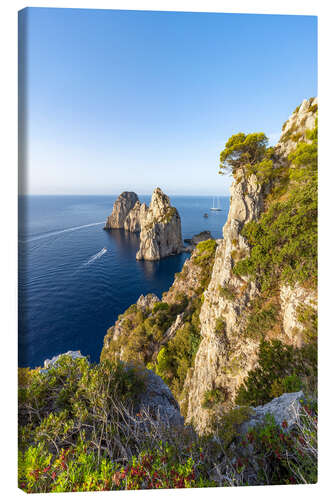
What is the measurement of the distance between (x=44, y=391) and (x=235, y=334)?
6.05m

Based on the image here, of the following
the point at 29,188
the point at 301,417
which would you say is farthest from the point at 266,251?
the point at 29,188

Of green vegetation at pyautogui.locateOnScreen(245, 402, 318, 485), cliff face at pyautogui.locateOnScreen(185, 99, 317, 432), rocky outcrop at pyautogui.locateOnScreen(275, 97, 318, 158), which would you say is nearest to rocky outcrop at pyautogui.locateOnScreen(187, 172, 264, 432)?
cliff face at pyautogui.locateOnScreen(185, 99, 317, 432)

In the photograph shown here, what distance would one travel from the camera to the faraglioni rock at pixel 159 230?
115 ft

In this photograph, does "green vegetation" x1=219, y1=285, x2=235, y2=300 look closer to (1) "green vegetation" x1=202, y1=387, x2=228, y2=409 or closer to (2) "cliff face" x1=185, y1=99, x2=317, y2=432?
(2) "cliff face" x1=185, y1=99, x2=317, y2=432

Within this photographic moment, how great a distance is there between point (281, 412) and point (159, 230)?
34.0m

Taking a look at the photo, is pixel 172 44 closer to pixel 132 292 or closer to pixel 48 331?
pixel 48 331

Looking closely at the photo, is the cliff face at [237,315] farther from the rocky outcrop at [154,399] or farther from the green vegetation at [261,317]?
the rocky outcrop at [154,399]

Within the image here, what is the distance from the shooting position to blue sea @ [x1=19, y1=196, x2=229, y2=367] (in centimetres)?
360

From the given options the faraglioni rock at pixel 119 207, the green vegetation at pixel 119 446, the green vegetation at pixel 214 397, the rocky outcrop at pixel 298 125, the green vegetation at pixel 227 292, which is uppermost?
the rocky outcrop at pixel 298 125

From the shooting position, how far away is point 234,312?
6852 mm

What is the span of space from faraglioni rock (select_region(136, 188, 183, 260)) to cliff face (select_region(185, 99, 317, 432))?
26948mm

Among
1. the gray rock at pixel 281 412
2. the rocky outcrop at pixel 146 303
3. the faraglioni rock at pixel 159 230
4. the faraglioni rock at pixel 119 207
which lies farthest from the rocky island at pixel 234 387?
the faraglioni rock at pixel 159 230

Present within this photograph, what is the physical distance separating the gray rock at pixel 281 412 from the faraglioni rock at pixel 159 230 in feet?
102

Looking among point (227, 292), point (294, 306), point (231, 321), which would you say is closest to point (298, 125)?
point (294, 306)
